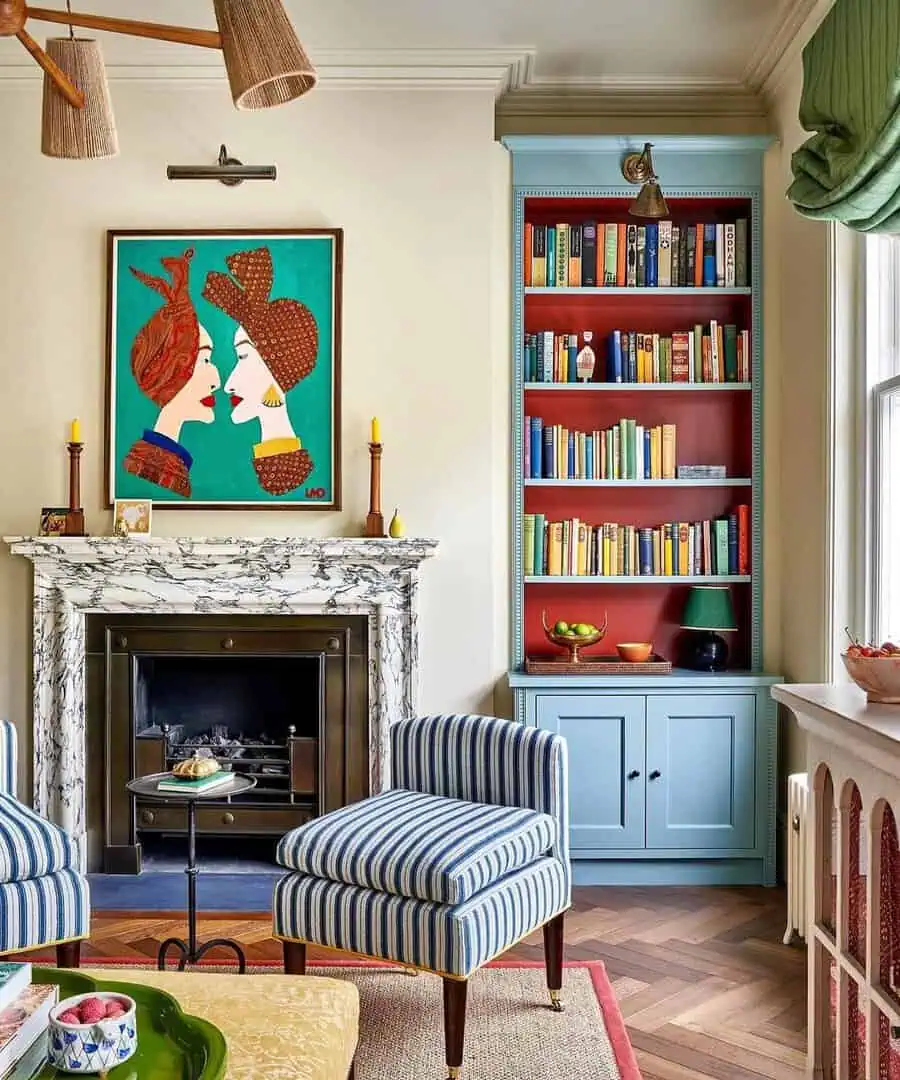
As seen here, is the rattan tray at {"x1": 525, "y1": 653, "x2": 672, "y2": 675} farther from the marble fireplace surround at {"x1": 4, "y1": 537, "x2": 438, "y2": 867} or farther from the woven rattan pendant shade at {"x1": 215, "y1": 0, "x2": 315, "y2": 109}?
the woven rattan pendant shade at {"x1": 215, "y1": 0, "x2": 315, "y2": 109}

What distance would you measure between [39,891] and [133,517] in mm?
1641

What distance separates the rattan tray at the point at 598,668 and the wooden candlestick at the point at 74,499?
5.82 feet

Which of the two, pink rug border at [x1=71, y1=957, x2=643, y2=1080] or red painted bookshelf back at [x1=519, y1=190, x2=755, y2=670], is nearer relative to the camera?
pink rug border at [x1=71, y1=957, x2=643, y2=1080]

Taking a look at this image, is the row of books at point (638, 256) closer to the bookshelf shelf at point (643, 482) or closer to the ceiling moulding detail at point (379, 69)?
the ceiling moulding detail at point (379, 69)

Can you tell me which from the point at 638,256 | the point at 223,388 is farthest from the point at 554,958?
the point at 638,256

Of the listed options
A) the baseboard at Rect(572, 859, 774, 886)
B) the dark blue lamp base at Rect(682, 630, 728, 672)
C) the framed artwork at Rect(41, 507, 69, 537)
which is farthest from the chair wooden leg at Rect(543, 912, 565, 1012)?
the framed artwork at Rect(41, 507, 69, 537)

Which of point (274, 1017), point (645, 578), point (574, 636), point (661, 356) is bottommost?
point (274, 1017)

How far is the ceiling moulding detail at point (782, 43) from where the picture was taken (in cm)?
360

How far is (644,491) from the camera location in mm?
4402

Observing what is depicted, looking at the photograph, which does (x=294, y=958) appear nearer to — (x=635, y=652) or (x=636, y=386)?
(x=635, y=652)

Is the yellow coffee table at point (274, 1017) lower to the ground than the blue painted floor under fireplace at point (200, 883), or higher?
higher

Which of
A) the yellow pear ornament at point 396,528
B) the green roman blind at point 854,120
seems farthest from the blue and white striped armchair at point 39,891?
the green roman blind at point 854,120

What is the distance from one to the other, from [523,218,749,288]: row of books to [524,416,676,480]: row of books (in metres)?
0.56

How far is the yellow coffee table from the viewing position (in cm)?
187
